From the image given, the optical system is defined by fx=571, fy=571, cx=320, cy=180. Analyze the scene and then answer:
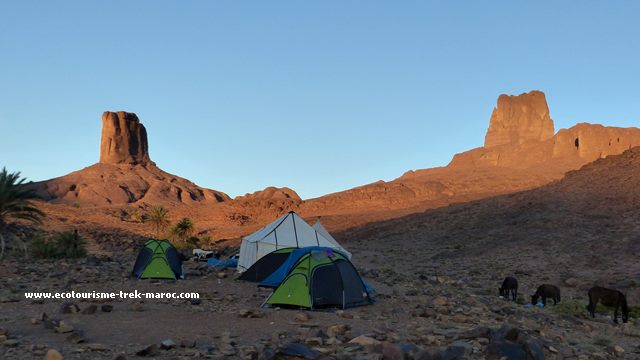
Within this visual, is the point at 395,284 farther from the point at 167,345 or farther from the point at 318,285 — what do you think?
the point at 167,345

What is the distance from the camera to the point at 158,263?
20531 millimetres

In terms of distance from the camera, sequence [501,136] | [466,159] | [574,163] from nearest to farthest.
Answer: [574,163] < [466,159] < [501,136]

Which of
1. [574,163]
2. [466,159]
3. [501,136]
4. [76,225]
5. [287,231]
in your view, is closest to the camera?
[287,231]

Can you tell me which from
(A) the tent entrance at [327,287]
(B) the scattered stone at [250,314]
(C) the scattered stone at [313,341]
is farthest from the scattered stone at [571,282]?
(C) the scattered stone at [313,341]

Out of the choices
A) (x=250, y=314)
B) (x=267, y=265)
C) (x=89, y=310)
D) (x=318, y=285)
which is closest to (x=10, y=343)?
(x=89, y=310)

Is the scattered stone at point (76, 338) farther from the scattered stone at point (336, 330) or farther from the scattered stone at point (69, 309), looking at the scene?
the scattered stone at point (336, 330)

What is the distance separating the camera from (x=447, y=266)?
106 ft

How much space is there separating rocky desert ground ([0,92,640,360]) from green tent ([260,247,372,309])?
0.52 meters

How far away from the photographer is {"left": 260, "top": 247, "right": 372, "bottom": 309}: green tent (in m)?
13.8

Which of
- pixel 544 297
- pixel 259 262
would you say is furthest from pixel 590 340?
pixel 259 262

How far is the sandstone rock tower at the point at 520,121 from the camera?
150 metres

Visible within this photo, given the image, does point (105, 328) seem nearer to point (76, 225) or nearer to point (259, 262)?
point (259, 262)

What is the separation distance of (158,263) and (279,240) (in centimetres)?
500

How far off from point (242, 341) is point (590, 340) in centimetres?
709
